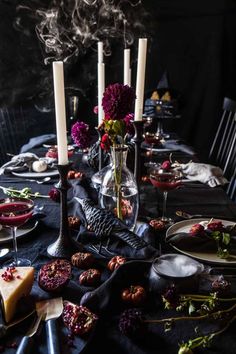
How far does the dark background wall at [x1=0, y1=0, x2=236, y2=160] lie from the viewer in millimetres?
3396

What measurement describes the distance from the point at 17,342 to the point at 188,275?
0.36 metres

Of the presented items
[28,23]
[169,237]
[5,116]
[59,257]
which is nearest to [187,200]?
[169,237]

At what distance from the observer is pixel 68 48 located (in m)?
3.50

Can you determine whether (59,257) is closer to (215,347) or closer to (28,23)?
(215,347)

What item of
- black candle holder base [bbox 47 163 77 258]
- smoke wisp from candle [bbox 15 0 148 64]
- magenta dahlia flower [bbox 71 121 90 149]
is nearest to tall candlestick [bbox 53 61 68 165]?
black candle holder base [bbox 47 163 77 258]

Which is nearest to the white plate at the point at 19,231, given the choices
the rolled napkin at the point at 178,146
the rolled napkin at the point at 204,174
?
the rolled napkin at the point at 204,174

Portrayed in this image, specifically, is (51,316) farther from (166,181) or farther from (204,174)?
(204,174)

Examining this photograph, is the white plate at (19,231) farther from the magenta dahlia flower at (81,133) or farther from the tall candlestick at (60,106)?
the magenta dahlia flower at (81,133)

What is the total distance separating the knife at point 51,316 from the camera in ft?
2.31

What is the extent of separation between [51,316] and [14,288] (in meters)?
0.09

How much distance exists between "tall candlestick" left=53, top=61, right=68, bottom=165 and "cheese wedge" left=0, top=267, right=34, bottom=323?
1.03ft

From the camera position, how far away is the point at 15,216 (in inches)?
39.3

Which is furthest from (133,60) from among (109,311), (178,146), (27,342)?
(27,342)

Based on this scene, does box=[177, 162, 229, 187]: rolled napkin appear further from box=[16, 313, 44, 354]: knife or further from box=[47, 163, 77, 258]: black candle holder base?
box=[16, 313, 44, 354]: knife
